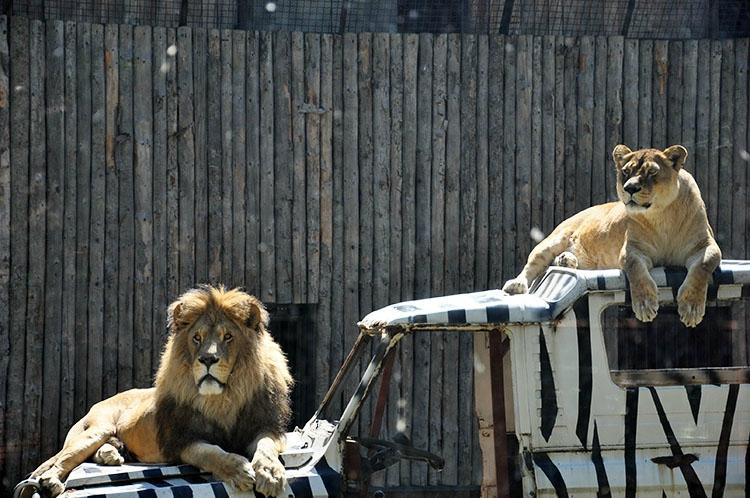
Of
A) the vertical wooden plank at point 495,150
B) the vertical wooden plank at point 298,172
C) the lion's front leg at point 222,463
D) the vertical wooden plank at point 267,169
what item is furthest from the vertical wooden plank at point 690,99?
the lion's front leg at point 222,463

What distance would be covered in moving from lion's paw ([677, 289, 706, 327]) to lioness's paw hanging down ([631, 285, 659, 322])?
0.12 metres

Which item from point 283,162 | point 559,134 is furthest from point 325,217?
point 559,134

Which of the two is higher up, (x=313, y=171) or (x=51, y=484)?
(x=313, y=171)

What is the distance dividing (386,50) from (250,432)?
15.5 feet

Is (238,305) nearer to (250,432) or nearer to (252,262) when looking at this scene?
(250,432)

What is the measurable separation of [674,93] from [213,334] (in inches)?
225

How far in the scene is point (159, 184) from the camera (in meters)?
9.44

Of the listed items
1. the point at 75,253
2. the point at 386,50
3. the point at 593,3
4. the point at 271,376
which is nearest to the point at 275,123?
the point at 386,50

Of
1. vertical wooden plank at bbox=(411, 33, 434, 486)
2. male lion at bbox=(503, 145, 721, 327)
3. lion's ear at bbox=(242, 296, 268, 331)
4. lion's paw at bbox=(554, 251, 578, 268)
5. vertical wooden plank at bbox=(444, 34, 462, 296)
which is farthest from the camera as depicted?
vertical wooden plank at bbox=(444, 34, 462, 296)

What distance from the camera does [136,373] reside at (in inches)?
370

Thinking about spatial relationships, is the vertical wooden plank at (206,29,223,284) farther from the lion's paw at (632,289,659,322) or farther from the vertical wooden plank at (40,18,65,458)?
the lion's paw at (632,289,659,322)

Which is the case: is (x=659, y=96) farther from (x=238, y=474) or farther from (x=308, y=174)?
(x=238, y=474)

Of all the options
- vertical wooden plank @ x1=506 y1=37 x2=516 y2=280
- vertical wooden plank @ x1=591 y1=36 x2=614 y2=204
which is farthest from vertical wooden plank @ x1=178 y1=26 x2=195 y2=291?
vertical wooden plank @ x1=591 y1=36 x2=614 y2=204

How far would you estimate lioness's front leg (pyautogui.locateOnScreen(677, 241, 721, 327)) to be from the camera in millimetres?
5301
